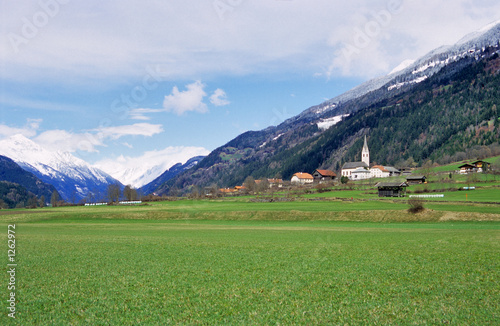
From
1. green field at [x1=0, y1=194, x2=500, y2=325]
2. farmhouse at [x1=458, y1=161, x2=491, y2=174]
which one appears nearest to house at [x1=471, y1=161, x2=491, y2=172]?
farmhouse at [x1=458, y1=161, x2=491, y2=174]

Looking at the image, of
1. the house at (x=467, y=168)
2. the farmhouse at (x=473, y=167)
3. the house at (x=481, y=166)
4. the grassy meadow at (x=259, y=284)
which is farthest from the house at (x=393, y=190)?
the grassy meadow at (x=259, y=284)

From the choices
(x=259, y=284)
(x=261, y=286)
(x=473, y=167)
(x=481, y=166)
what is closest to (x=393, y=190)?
(x=473, y=167)

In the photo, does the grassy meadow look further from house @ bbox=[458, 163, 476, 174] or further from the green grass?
house @ bbox=[458, 163, 476, 174]

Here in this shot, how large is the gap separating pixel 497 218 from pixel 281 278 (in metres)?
58.3

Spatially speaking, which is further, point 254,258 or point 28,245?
point 28,245

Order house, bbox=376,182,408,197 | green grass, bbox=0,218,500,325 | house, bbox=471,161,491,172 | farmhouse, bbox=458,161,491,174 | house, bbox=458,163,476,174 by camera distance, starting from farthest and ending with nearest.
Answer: house, bbox=458,163,476,174
farmhouse, bbox=458,161,491,174
house, bbox=471,161,491,172
house, bbox=376,182,408,197
green grass, bbox=0,218,500,325

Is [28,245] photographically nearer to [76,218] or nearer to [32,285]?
[32,285]

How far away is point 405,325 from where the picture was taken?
479 inches

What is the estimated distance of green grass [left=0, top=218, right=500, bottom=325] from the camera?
13094 mm

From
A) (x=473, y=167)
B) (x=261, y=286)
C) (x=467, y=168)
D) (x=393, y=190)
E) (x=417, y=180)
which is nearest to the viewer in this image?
(x=261, y=286)

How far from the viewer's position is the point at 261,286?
56.2 ft

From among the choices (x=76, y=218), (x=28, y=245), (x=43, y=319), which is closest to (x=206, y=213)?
(x=76, y=218)

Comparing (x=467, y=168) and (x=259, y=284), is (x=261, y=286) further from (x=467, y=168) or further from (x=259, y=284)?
(x=467, y=168)

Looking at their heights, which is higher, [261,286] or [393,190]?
[393,190]
